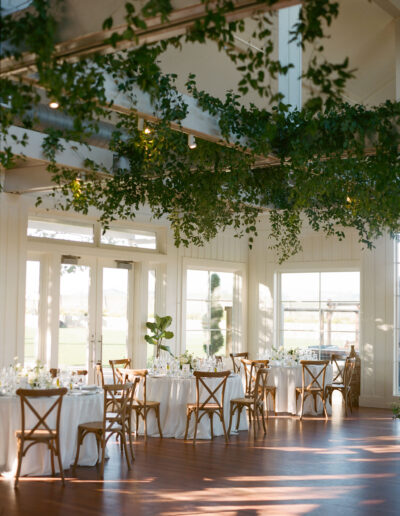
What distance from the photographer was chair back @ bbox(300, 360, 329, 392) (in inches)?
456

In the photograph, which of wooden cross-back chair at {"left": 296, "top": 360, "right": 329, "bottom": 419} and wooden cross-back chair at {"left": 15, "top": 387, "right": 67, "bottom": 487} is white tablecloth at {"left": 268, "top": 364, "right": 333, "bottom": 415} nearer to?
wooden cross-back chair at {"left": 296, "top": 360, "right": 329, "bottom": 419}

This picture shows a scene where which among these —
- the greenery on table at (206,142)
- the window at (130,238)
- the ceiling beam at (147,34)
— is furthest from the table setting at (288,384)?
the ceiling beam at (147,34)

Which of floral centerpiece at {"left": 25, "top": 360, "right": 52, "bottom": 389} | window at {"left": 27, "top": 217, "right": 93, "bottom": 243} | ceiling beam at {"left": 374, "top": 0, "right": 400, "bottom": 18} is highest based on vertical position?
ceiling beam at {"left": 374, "top": 0, "right": 400, "bottom": 18}

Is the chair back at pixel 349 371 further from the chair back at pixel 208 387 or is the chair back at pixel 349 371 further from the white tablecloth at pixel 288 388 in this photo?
the chair back at pixel 208 387

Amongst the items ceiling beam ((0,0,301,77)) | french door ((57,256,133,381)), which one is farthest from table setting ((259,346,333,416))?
ceiling beam ((0,0,301,77))

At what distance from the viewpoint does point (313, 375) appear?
1199 cm

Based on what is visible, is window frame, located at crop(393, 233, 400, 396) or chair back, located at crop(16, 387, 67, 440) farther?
window frame, located at crop(393, 233, 400, 396)

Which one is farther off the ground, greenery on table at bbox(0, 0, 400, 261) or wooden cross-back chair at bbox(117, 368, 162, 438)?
greenery on table at bbox(0, 0, 400, 261)

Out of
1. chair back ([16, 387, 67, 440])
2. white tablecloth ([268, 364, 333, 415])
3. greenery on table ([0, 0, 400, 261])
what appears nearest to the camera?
greenery on table ([0, 0, 400, 261])

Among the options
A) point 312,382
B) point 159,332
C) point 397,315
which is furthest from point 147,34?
point 397,315

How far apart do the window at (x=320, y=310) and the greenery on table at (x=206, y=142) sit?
15.0ft

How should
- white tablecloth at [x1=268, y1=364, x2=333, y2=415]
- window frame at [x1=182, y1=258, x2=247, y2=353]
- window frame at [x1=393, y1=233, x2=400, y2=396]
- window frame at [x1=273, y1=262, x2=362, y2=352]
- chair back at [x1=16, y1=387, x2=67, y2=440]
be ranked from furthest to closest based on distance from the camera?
1. window frame at [x1=182, y1=258, x2=247, y2=353]
2. window frame at [x1=273, y1=262, x2=362, y2=352]
3. window frame at [x1=393, y1=233, x2=400, y2=396]
4. white tablecloth at [x1=268, y1=364, x2=333, y2=415]
5. chair back at [x1=16, y1=387, x2=67, y2=440]

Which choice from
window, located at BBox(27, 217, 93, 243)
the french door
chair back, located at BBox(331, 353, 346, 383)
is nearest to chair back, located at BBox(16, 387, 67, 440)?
the french door

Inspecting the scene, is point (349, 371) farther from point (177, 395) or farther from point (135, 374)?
point (135, 374)
